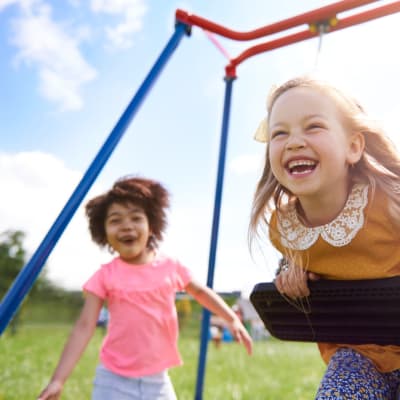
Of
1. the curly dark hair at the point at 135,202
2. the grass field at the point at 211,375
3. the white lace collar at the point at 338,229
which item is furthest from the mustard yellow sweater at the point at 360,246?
the grass field at the point at 211,375

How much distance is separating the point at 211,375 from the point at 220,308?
2603 mm

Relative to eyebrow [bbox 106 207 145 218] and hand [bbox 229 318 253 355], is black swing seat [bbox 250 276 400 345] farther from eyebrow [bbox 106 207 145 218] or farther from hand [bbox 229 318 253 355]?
eyebrow [bbox 106 207 145 218]

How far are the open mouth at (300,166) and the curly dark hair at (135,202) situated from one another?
1.26 meters

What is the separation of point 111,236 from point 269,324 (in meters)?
1.06

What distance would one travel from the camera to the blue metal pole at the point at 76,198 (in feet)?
5.49

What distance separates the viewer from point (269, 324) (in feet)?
5.26

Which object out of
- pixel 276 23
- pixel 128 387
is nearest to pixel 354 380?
pixel 128 387

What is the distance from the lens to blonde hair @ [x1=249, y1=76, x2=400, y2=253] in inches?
59.4

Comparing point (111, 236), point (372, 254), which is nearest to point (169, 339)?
point (111, 236)

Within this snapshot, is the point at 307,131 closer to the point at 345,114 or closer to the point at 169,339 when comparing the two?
the point at 345,114

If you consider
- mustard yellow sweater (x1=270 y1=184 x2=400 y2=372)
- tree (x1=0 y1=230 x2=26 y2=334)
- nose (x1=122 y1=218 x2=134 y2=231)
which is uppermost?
tree (x1=0 y1=230 x2=26 y2=334)

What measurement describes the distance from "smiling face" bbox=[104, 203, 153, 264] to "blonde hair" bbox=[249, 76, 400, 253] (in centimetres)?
92

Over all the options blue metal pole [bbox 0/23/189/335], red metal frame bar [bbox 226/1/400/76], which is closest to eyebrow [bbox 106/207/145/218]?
blue metal pole [bbox 0/23/189/335]

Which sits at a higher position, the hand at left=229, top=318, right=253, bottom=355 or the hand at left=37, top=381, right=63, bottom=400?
the hand at left=229, top=318, right=253, bottom=355
